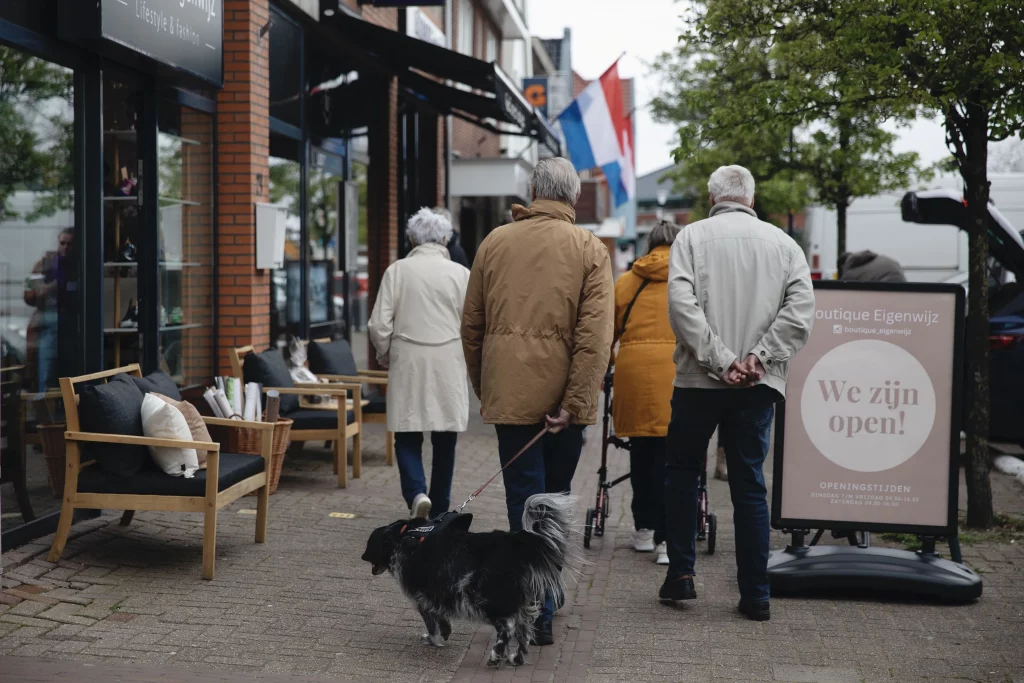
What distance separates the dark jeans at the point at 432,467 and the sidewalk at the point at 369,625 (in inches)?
19.1

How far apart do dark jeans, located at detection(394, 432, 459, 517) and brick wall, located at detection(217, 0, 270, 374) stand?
2776mm

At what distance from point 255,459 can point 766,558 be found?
2.81m

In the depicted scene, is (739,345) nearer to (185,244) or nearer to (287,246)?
(185,244)

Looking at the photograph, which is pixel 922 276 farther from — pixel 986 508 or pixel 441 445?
pixel 441 445

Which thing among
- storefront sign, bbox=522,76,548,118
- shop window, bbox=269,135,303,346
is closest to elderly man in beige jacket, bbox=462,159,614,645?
shop window, bbox=269,135,303,346

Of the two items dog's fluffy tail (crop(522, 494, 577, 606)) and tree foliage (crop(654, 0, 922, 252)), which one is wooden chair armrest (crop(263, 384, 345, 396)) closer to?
tree foliage (crop(654, 0, 922, 252))

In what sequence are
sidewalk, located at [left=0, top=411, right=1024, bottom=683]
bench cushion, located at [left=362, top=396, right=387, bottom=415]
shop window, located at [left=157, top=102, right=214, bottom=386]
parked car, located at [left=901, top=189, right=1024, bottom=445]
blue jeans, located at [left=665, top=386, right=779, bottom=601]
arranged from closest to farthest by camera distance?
sidewalk, located at [left=0, top=411, right=1024, bottom=683] < blue jeans, located at [left=665, top=386, right=779, bottom=601] < shop window, located at [left=157, top=102, right=214, bottom=386] < bench cushion, located at [left=362, top=396, right=387, bottom=415] < parked car, located at [left=901, top=189, right=1024, bottom=445]

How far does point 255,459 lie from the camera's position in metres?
6.30

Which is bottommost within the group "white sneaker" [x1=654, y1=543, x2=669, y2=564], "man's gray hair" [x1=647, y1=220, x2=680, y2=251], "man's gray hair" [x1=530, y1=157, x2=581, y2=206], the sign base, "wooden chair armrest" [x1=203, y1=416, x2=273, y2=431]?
"white sneaker" [x1=654, y1=543, x2=669, y2=564]

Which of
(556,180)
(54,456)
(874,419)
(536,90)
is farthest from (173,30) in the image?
(536,90)

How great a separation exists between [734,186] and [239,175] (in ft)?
15.6

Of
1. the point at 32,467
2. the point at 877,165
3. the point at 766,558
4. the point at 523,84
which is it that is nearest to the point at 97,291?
the point at 32,467

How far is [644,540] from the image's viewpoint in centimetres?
645

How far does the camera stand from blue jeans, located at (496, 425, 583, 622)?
4762mm
